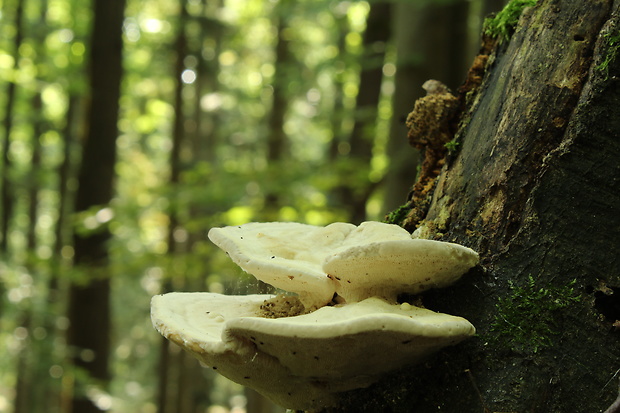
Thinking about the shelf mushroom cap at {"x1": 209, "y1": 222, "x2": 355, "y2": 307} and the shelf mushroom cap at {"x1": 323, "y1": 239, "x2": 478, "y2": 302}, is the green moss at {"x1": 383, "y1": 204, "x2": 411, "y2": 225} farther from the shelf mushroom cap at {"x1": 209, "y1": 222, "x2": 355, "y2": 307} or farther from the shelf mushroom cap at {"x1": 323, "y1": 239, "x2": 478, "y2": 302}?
the shelf mushroom cap at {"x1": 323, "y1": 239, "x2": 478, "y2": 302}

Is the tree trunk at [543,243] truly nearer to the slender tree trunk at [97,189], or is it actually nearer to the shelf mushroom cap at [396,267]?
the shelf mushroom cap at [396,267]

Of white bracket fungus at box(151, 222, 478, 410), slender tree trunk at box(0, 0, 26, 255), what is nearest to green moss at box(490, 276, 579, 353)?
white bracket fungus at box(151, 222, 478, 410)

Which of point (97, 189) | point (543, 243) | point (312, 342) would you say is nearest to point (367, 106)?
point (97, 189)

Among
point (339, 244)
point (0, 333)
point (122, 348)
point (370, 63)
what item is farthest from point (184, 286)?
point (122, 348)

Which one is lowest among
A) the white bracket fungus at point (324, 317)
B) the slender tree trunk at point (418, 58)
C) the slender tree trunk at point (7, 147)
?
the slender tree trunk at point (7, 147)

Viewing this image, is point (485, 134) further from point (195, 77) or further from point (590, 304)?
point (195, 77)

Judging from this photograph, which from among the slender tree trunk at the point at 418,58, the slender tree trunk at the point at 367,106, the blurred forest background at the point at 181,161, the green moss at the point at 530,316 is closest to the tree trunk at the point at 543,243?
the green moss at the point at 530,316
